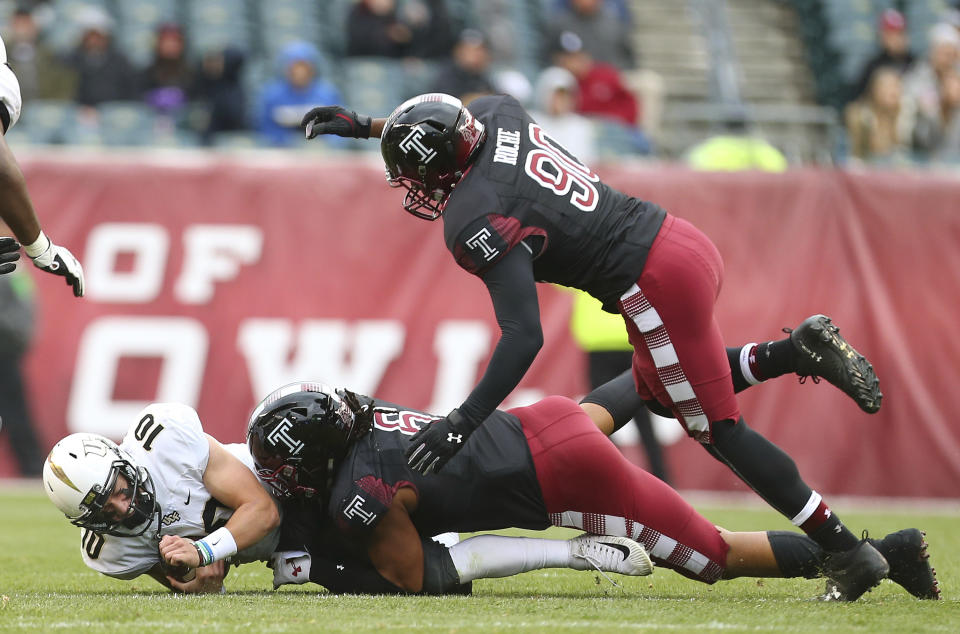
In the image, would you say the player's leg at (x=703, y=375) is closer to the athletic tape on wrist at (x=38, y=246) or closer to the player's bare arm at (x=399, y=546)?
the player's bare arm at (x=399, y=546)

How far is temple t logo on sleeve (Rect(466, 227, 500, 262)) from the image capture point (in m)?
4.45

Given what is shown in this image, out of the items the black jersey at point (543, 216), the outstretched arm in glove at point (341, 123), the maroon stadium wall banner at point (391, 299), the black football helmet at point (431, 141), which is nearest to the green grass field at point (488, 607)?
the black jersey at point (543, 216)

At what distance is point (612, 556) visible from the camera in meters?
4.88

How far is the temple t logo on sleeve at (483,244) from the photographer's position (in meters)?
4.45

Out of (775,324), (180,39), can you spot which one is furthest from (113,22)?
(775,324)

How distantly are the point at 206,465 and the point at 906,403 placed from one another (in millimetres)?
5886

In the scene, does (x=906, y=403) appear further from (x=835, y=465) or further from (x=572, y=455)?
(x=572, y=455)

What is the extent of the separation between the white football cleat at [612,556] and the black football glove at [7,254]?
2.19 metres

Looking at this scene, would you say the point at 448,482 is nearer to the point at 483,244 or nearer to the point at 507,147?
the point at 483,244

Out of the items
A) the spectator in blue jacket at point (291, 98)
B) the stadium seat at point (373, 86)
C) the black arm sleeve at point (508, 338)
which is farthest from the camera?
the stadium seat at point (373, 86)

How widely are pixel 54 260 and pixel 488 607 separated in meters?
2.03

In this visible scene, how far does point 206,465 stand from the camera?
4953mm

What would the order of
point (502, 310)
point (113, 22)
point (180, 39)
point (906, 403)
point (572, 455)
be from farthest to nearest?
point (113, 22), point (180, 39), point (906, 403), point (572, 455), point (502, 310)

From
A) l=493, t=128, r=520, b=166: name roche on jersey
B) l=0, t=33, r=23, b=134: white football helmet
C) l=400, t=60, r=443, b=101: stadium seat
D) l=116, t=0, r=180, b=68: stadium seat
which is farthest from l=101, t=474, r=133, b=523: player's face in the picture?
l=116, t=0, r=180, b=68: stadium seat
